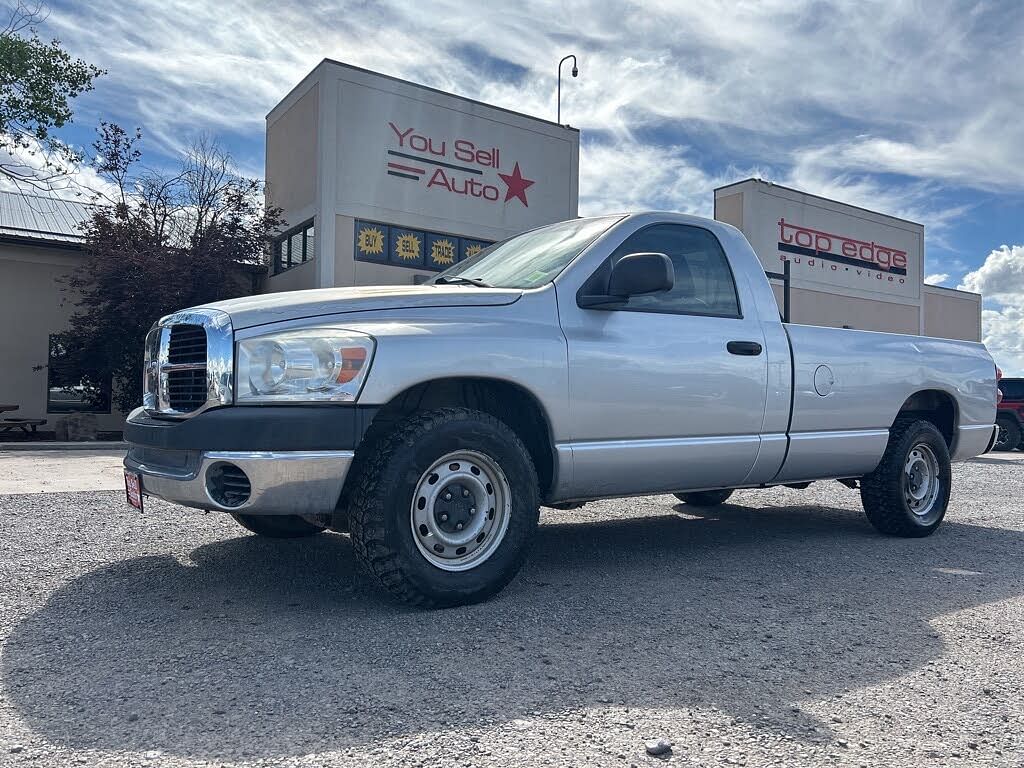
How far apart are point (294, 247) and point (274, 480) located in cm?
1798

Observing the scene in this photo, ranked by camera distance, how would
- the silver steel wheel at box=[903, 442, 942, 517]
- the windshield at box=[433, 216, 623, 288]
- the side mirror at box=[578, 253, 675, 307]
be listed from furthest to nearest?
1. the silver steel wheel at box=[903, 442, 942, 517]
2. the windshield at box=[433, 216, 623, 288]
3. the side mirror at box=[578, 253, 675, 307]

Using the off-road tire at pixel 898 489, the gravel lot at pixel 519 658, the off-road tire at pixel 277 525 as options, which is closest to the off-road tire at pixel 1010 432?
the off-road tire at pixel 898 489

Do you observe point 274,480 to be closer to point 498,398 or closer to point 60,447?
point 498,398

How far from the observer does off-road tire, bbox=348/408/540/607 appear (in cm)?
352

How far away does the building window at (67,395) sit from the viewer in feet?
63.6

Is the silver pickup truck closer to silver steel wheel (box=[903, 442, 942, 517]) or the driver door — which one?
the driver door

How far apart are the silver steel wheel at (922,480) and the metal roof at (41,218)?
19.4 metres

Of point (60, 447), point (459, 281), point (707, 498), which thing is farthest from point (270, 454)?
point (60, 447)

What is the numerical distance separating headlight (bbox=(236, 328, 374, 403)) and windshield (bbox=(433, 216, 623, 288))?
3.88 ft

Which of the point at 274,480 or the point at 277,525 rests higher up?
the point at 274,480

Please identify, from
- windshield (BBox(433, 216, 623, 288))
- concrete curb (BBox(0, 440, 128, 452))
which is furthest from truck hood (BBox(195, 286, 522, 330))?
concrete curb (BBox(0, 440, 128, 452))

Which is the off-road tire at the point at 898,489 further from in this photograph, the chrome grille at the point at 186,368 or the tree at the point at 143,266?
the tree at the point at 143,266

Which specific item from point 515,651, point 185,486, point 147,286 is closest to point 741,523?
point 515,651

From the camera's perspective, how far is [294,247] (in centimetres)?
2050
